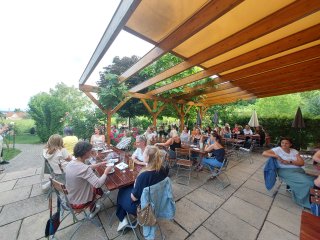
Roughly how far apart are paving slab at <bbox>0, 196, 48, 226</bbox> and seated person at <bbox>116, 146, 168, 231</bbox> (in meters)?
1.71

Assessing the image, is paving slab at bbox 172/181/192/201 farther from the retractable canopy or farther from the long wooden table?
the retractable canopy

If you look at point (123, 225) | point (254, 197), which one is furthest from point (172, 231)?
point (254, 197)

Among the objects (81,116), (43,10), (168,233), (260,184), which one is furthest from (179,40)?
(81,116)

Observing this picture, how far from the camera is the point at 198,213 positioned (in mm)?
2611

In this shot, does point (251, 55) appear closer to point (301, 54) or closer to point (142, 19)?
point (301, 54)

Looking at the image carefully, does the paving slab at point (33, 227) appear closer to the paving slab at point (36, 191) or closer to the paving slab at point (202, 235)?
the paving slab at point (36, 191)

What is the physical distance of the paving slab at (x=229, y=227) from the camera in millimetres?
2162

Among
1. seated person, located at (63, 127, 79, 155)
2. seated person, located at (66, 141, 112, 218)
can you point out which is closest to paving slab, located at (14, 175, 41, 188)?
seated person, located at (63, 127, 79, 155)

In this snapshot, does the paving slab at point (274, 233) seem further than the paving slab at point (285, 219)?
No

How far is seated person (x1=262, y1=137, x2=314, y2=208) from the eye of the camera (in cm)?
287

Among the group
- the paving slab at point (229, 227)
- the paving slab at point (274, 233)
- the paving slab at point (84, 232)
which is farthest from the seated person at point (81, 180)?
the paving slab at point (274, 233)

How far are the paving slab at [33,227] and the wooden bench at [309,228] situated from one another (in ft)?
10.5

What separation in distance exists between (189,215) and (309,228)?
1.78m

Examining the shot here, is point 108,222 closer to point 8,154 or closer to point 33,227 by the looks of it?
point 33,227
